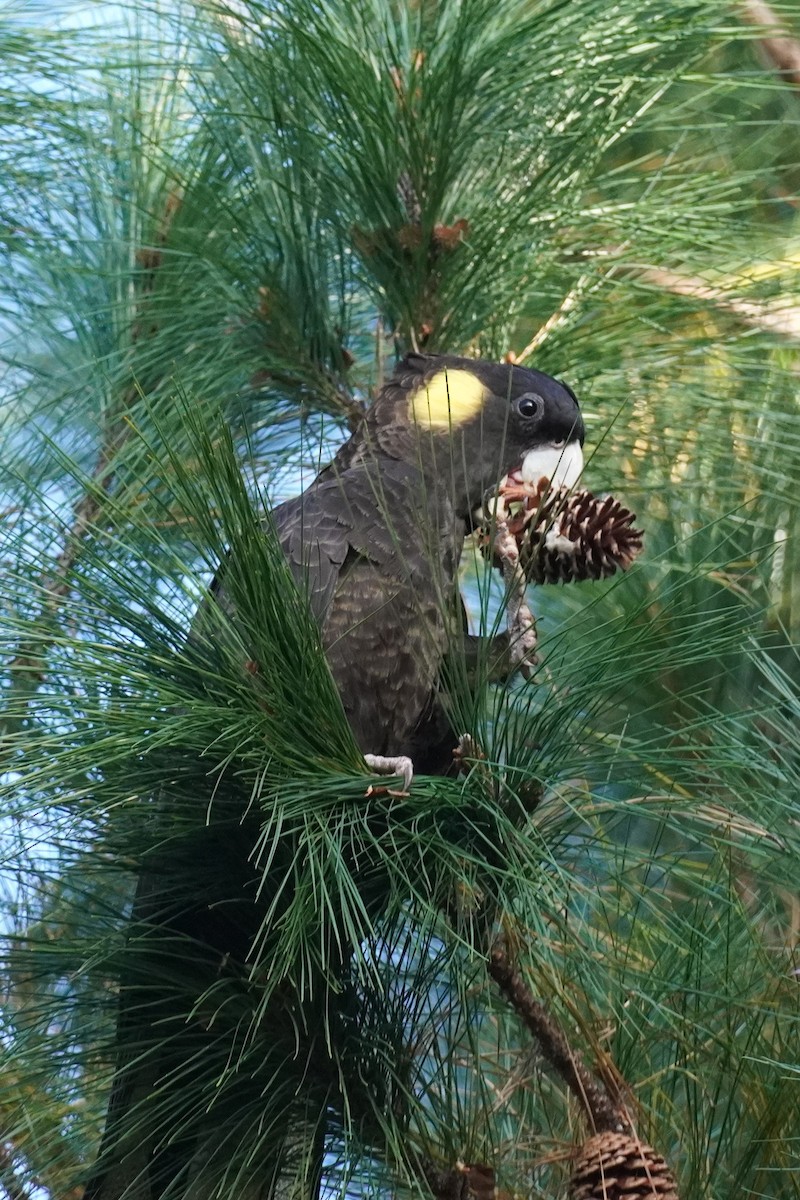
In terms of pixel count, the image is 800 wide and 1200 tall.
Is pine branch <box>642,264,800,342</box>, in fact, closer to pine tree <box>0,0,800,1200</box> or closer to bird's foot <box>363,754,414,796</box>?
pine tree <box>0,0,800,1200</box>

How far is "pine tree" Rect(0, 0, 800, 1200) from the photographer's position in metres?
0.90

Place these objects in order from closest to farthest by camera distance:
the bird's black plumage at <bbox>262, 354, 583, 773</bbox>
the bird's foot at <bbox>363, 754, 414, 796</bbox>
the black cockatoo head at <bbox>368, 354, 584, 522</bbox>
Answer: the bird's foot at <bbox>363, 754, 414, 796</bbox>, the bird's black plumage at <bbox>262, 354, 583, 773</bbox>, the black cockatoo head at <bbox>368, 354, 584, 522</bbox>

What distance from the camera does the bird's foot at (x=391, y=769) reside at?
2.89 feet

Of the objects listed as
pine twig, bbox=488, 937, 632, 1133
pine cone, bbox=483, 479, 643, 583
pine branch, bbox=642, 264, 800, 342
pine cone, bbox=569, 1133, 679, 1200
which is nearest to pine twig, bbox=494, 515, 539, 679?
pine cone, bbox=483, 479, 643, 583

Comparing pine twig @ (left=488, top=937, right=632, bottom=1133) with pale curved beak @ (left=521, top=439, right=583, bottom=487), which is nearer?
pine twig @ (left=488, top=937, right=632, bottom=1133)

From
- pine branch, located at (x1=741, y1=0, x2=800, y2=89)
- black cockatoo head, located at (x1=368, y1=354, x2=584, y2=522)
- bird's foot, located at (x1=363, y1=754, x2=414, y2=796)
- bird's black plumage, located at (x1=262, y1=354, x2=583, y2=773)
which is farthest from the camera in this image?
pine branch, located at (x1=741, y1=0, x2=800, y2=89)

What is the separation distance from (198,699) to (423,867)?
0.18 meters

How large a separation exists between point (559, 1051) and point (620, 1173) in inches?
3.6

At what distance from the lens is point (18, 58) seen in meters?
1.57

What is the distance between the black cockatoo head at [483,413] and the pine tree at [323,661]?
0.09m

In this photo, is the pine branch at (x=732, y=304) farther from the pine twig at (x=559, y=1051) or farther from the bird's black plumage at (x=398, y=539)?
the pine twig at (x=559, y=1051)

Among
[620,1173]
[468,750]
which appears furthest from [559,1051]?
[468,750]

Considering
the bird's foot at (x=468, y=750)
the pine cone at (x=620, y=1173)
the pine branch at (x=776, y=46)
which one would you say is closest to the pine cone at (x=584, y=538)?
the bird's foot at (x=468, y=750)

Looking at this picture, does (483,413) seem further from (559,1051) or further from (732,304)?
(559,1051)
